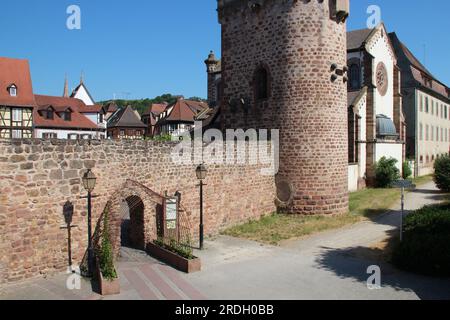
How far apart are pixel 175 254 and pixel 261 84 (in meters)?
10.2

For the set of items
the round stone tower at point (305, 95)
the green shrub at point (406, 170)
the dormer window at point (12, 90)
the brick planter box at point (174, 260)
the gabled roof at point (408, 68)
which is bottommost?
the brick planter box at point (174, 260)

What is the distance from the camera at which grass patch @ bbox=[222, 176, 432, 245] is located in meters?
15.5

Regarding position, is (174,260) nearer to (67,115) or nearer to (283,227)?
(283,227)

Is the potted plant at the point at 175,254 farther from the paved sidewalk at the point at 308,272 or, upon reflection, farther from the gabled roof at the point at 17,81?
the gabled roof at the point at 17,81

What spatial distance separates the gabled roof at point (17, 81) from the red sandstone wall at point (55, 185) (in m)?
26.8

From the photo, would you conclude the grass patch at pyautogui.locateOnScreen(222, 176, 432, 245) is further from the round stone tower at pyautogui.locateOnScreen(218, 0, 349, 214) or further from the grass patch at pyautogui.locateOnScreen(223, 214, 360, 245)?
the round stone tower at pyautogui.locateOnScreen(218, 0, 349, 214)

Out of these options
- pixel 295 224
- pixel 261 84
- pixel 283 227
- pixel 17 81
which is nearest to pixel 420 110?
pixel 261 84

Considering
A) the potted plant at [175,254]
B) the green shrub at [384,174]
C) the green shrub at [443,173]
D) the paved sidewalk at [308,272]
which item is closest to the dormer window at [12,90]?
the paved sidewalk at [308,272]

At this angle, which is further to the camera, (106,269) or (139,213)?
(139,213)

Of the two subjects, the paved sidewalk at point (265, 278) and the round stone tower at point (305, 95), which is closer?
the paved sidewalk at point (265, 278)

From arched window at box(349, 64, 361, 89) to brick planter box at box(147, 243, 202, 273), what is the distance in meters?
21.9

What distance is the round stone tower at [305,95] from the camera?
1802 centimetres

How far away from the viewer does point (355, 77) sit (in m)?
30.0
